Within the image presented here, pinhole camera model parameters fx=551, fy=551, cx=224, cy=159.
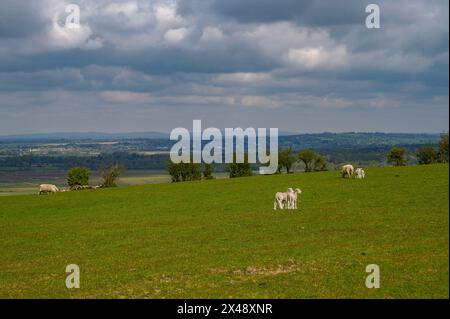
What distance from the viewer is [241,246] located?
27.4m

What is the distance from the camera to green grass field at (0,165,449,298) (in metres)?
19.2

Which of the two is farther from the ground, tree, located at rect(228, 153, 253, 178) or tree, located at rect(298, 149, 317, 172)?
tree, located at rect(298, 149, 317, 172)

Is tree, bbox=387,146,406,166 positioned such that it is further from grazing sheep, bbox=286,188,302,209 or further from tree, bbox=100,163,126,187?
grazing sheep, bbox=286,188,302,209

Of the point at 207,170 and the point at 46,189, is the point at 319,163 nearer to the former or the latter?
the point at 207,170

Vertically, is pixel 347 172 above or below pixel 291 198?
above

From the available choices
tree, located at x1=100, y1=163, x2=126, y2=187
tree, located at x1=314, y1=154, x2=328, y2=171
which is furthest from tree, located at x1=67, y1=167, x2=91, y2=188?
tree, located at x1=314, y1=154, x2=328, y2=171

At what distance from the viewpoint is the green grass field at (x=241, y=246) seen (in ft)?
63.2

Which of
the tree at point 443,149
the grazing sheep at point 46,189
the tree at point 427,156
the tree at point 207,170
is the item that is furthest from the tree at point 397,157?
the grazing sheep at point 46,189

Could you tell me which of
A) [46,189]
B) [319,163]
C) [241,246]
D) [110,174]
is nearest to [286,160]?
[319,163]

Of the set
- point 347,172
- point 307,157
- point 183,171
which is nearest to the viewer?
point 347,172

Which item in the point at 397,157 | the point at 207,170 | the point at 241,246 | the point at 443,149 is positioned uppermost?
the point at 443,149

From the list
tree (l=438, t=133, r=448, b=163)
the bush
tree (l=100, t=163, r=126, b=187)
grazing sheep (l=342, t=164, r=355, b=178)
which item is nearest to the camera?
grazing sheep (l=342, t=164, r=355, b=178)

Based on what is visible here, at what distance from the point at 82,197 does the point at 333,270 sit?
4979cm
